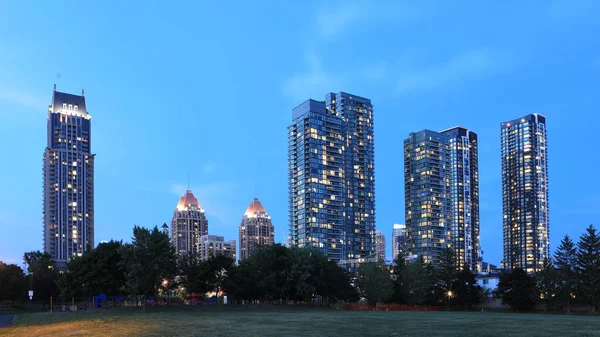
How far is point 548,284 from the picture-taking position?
101312 mm

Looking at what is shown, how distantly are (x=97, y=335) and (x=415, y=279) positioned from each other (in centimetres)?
8726

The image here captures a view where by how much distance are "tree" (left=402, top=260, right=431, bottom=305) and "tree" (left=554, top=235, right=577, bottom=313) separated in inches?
1044

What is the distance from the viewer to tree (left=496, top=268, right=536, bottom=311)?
340 ft

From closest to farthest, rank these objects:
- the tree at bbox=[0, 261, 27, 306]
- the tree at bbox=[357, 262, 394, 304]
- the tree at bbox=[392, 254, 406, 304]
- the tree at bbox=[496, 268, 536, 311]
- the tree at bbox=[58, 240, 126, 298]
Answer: the tree at bbox=[58, 240, 126, 298], the tree at bbox=[496, 268, 536, 311], the tree at bbox=[357, 262, 394, 304], the tree at bbox=[0, 261, 27, 306], the tree at bbox=[392, 254, 406, 304]

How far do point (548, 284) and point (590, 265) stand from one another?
29.8 feet

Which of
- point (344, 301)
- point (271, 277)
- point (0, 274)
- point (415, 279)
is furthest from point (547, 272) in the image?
point (0, 274)

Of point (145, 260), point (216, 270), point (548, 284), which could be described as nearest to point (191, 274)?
point (216, 270)

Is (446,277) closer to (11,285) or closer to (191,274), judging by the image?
(191,274)

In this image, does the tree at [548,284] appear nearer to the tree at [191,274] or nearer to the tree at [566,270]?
the tree at [566,270]

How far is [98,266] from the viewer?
8588 cm

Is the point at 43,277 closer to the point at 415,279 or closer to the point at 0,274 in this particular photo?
the point at 0,274

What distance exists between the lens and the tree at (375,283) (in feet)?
351

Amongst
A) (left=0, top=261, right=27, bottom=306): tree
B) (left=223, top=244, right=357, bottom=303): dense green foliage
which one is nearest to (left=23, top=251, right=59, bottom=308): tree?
(left=0, top=261, right=27, bottom=306): tree

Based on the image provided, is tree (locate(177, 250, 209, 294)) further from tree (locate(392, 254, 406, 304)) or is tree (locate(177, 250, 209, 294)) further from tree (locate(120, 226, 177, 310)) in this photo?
tree (locate(392, 254, 406, 304))
